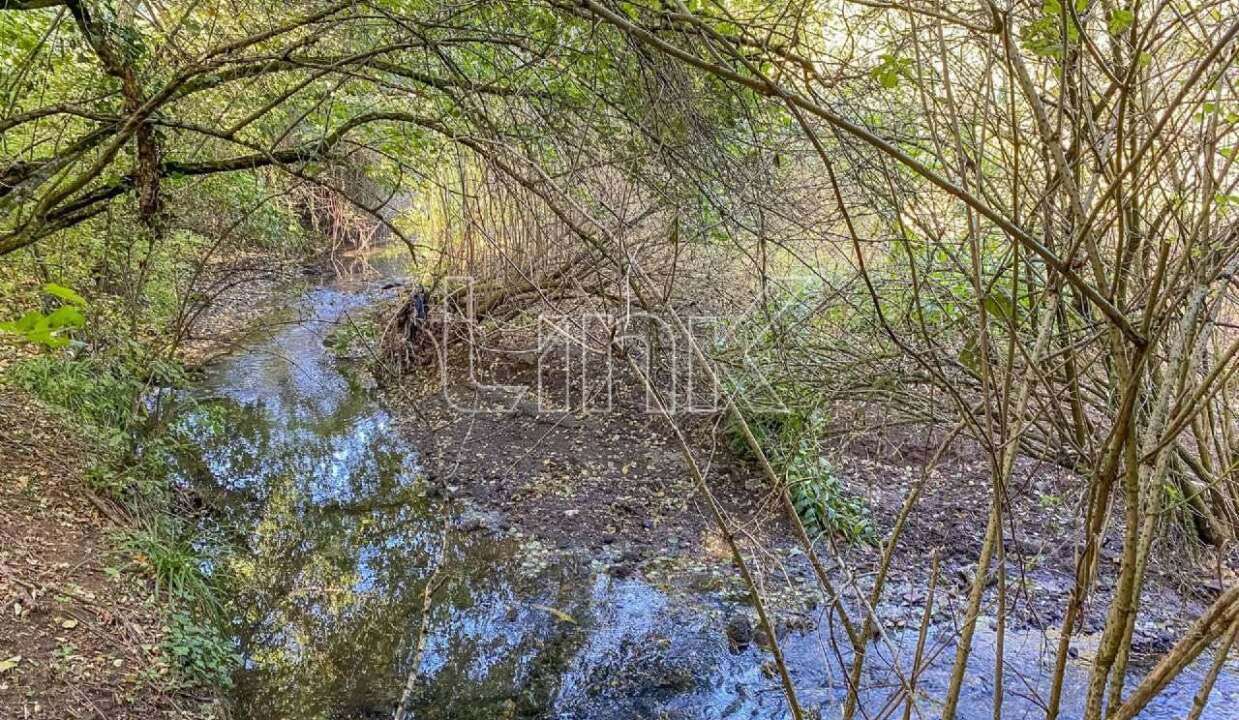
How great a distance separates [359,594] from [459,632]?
73 centimetres

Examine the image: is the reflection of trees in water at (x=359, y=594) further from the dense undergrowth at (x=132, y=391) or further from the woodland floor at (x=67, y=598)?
the woodland floor at (x=67, y=598)

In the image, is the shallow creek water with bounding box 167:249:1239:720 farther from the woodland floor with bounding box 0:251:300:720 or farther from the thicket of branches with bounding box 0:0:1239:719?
the thicket of branches with bounding box 0:0:1239:719

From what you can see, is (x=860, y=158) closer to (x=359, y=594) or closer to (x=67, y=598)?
(x=359, y=594)

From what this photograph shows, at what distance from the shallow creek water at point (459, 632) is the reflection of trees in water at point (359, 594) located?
0.5 inches

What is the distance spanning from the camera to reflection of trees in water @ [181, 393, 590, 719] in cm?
355

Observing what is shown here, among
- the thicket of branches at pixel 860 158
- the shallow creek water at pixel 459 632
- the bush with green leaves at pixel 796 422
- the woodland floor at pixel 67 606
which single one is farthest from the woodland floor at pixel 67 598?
the bush with green leaves at pixel 796 422

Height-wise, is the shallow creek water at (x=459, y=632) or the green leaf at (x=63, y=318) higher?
the green leaf at (x=63, y=318)

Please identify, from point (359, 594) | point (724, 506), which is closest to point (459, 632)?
point (359, 594)

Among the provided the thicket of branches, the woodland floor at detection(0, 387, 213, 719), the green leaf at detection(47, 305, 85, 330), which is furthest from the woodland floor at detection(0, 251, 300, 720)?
the green leaf at detection(47, 305, 85, 330)

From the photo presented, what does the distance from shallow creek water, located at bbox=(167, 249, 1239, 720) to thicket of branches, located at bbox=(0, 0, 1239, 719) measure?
3.20 ft

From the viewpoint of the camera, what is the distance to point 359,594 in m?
4.32

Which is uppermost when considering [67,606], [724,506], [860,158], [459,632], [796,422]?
[860,158]

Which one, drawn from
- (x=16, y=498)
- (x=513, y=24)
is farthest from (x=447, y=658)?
(x=513, y=24)

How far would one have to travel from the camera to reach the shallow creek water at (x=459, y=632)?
3463 mm
